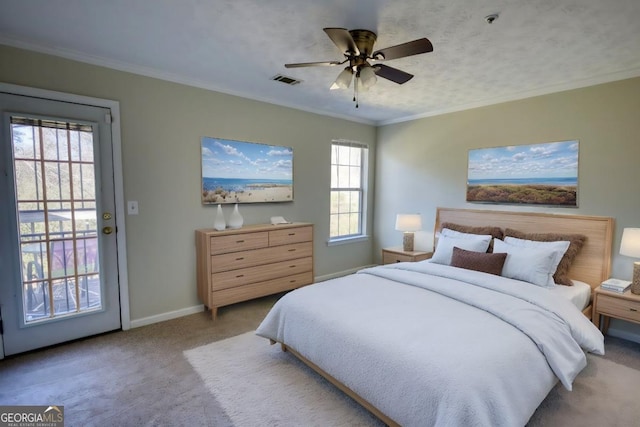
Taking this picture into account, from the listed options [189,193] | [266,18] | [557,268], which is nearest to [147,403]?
[189,193]

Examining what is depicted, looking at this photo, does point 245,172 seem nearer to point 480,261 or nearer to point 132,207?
point 132,207

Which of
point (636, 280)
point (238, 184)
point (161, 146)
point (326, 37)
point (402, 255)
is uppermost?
point (326, 37)

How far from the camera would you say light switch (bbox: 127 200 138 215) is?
2994 millimetres

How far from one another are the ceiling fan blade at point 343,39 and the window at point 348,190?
103 inches

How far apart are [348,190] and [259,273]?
2159 millimetres

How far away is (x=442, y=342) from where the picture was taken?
1732 mm

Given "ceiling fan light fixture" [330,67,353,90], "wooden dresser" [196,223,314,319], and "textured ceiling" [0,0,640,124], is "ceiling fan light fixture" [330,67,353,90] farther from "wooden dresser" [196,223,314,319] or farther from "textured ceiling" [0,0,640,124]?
"wooden dresser" [196,223,314,319]

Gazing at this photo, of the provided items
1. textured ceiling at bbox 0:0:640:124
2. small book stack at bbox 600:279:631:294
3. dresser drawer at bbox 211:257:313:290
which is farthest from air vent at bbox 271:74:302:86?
small book stack at bbox 600:279:631:294

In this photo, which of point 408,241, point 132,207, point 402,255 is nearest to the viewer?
point 132,207

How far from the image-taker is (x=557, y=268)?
9.86 feet

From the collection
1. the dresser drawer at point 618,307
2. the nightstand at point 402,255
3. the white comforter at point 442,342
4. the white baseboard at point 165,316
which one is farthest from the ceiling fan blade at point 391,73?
the white baseboard at point 165,316

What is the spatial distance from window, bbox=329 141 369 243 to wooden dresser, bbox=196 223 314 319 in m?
1.02

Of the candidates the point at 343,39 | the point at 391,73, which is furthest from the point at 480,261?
the point at 343,39

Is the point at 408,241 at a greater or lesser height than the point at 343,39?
lesser
